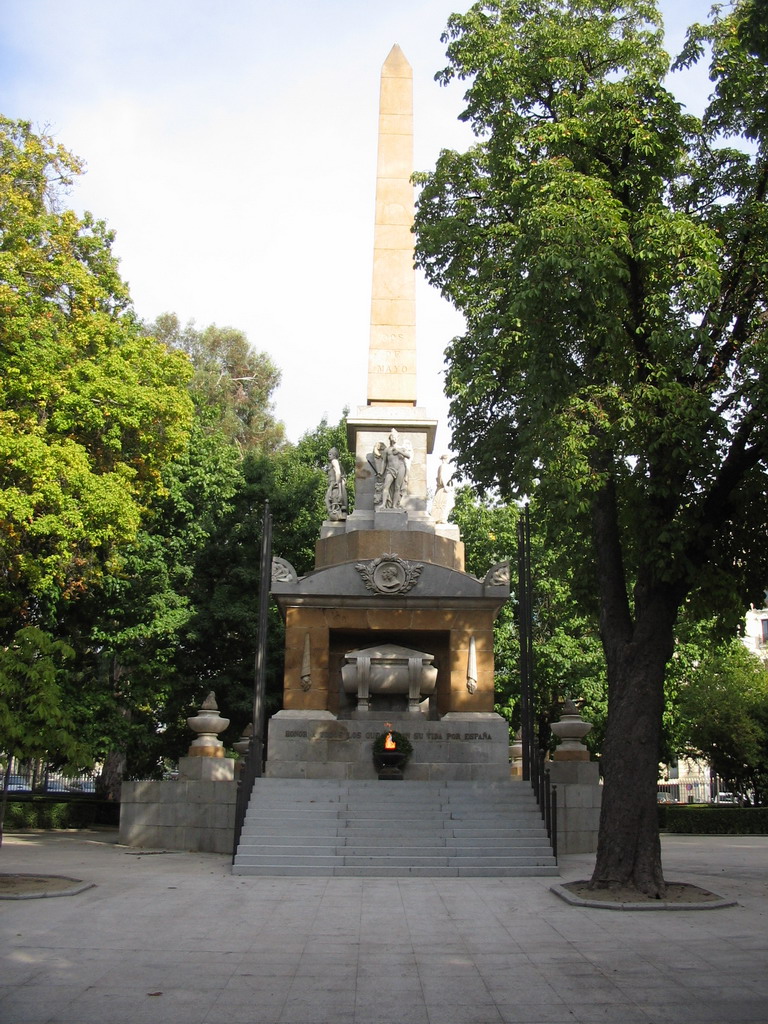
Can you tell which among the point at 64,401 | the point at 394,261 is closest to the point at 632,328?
the point at 394,261

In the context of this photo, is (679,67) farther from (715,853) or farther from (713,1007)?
(715,853)

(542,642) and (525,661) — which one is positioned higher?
(542,642)

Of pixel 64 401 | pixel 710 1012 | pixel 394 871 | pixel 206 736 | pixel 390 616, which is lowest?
pixel 394 871

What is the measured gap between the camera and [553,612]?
28.8m

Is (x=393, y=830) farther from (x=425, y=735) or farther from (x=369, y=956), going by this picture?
(x=369, y=956)

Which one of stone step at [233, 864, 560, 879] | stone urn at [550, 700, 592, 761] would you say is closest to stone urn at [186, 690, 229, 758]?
stone step at [233, 864, 560, 879]

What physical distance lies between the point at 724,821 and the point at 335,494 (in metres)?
15.3

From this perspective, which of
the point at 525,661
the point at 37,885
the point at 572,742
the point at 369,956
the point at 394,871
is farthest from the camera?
the point at 572,742

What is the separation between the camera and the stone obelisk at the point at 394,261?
22.4m

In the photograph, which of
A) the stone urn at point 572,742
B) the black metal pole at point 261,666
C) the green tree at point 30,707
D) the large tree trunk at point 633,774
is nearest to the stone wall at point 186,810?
the black metal pole at point 261,666

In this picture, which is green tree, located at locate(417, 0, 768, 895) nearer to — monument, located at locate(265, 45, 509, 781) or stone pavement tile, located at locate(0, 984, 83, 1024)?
monument, located at locate(265, 45, 509, 781)

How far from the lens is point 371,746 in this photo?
1841 cm

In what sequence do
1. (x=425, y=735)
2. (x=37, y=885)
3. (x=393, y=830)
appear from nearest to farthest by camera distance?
(x=37, y=885) < (x=393, y=830) < (x=425, y=735)

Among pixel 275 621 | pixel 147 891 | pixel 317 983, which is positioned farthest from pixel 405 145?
pixel 317 983
